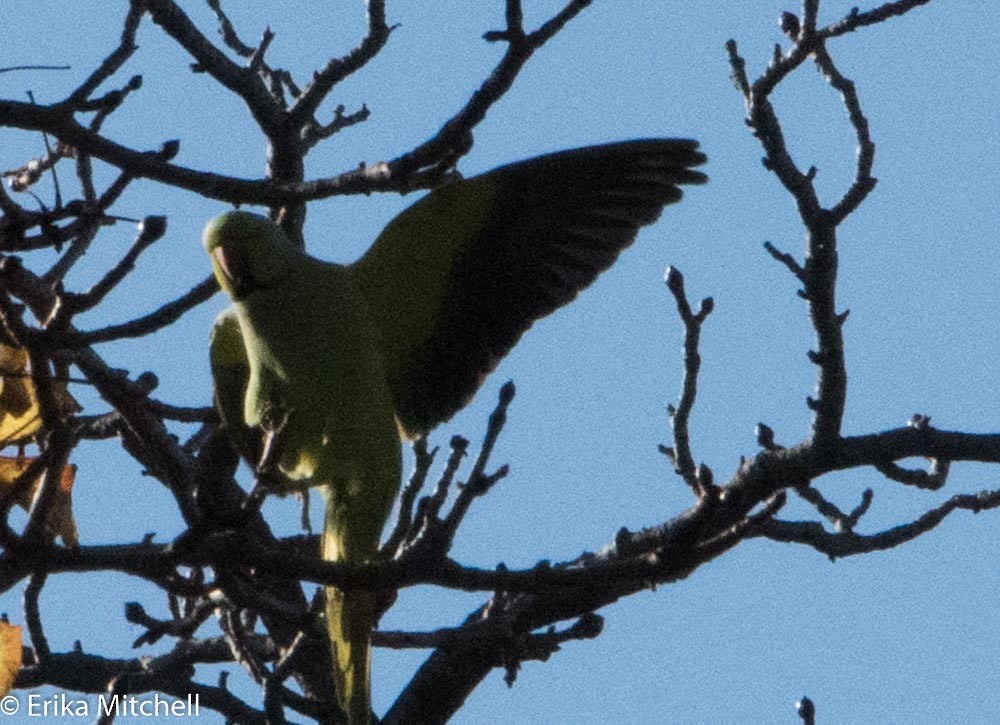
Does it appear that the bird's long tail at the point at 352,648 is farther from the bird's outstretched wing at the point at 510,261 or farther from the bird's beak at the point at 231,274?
the bird's outstretched wing at the point at 510,261

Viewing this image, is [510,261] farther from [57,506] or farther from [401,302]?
[57,506]

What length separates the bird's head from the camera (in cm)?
436

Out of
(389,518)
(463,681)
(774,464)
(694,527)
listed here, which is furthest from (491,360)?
(694,527)

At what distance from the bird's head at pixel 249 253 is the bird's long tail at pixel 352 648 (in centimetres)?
104

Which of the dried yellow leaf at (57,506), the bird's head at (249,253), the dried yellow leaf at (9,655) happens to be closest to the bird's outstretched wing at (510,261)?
the bird's head at (249,253)

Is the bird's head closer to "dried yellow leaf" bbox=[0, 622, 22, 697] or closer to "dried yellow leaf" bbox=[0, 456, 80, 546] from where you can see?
"dried yellow leaf" bbox=[0, 456, 80, 546]

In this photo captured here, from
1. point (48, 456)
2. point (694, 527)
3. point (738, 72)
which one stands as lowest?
point (694, 527)

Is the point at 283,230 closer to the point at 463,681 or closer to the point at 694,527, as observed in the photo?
the point at 463,681

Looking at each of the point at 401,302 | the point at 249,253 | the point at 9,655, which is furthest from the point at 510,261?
the point at 9,655

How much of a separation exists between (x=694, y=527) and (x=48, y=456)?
1065 mm

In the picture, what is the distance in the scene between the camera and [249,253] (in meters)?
4.36

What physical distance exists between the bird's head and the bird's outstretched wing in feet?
1.55

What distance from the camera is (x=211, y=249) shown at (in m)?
4.46

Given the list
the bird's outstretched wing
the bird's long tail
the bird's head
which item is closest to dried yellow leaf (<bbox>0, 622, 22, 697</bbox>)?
the bird's long tail
